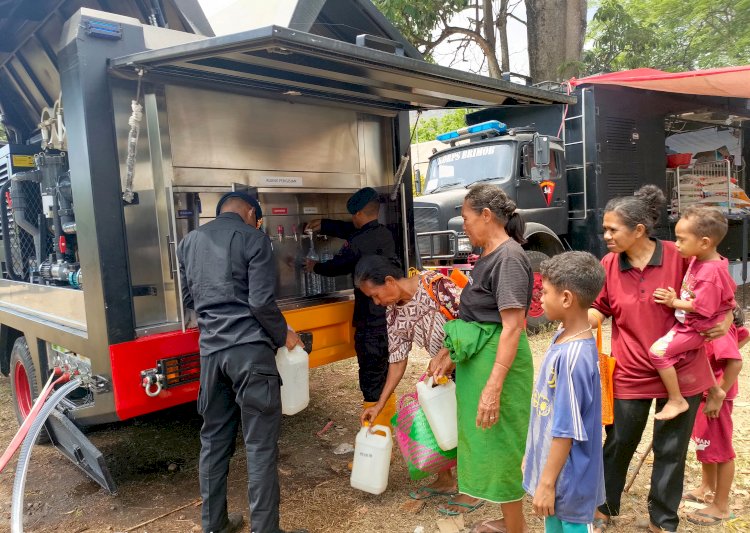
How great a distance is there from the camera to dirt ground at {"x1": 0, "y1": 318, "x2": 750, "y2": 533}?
304 centimetres

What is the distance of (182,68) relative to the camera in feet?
9.59

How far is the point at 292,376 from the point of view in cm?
309

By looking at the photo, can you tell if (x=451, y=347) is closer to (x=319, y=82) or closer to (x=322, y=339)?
(x=322, y=339)

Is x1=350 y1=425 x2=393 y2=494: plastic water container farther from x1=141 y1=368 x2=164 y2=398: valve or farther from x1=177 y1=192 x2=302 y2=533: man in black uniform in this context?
x1=141 y1=368 x2=164 y2=398: valve

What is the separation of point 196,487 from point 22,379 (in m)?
1.81

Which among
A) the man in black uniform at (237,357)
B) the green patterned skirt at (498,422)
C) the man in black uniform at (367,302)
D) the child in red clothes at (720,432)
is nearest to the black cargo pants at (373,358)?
the man in black uniform at (367,302)

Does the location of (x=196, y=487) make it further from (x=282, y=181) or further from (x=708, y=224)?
(x=708, y=224)

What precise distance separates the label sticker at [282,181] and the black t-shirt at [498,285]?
5.38 feet

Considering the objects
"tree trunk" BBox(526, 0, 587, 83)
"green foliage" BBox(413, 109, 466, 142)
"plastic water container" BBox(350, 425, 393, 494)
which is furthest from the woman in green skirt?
"green foliage" BBox(413, 109, 466, 142)

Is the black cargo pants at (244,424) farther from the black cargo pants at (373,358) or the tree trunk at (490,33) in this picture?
the tree trunk at (490,33)

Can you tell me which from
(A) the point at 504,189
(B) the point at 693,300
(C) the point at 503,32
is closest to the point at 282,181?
(B) the point at 693,300

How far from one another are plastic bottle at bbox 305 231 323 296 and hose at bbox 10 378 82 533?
161 cm

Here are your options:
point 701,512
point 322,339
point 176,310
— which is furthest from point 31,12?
point 701,512

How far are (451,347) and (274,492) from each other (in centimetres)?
110
